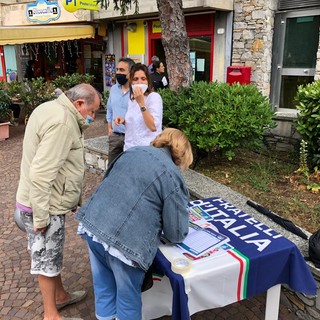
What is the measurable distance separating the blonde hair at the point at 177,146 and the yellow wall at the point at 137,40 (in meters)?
9.95

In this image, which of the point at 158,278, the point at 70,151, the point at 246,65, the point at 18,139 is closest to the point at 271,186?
the point at 158,278

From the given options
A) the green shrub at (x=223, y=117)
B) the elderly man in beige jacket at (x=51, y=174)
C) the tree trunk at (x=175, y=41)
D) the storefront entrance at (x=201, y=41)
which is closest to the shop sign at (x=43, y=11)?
the storefront entrance at (x=201, y=41)

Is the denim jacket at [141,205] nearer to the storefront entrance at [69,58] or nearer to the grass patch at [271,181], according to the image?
the grass patch at [271,181]

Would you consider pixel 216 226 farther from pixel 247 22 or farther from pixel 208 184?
pixel 247 22

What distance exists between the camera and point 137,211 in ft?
6.56

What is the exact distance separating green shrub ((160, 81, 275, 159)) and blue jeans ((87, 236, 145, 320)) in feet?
8.39

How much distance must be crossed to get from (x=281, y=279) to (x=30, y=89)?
352 inches

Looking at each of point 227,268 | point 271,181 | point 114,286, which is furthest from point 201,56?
point 227,268

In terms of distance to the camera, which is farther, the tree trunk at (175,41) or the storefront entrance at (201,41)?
the storefront entrance at (201,41)

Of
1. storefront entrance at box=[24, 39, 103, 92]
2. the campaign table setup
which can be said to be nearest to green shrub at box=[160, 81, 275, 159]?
the campaign table setup

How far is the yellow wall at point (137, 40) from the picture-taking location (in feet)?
37.4

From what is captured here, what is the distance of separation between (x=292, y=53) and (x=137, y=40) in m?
5.11

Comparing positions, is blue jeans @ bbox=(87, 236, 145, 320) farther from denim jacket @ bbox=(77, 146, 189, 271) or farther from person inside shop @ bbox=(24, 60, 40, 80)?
person inside shop @ bbox=(24, 60, 40, 80)

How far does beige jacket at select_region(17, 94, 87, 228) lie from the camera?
88.0 inches
